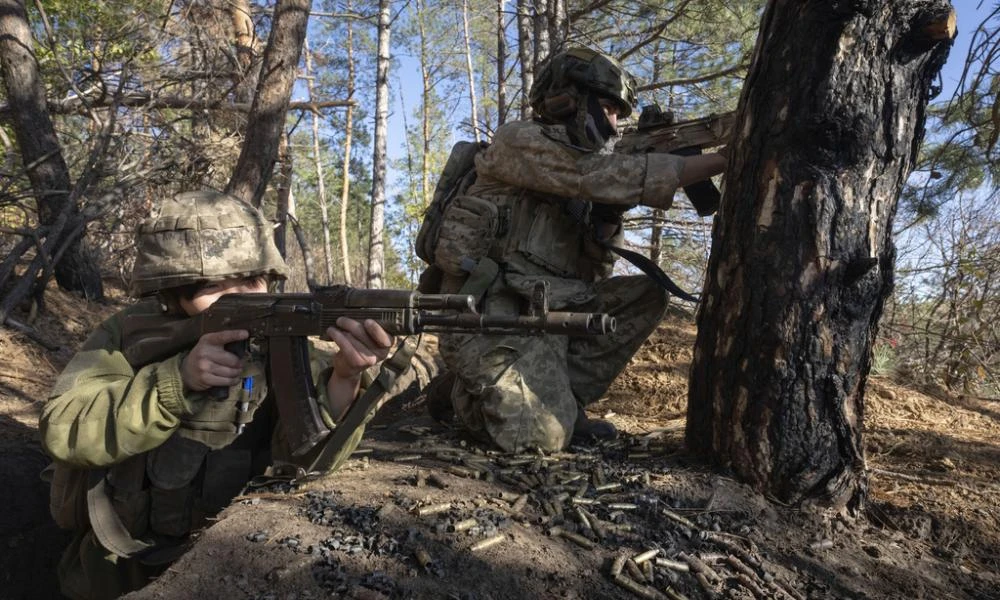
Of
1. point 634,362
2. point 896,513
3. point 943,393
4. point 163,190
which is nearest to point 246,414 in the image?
point 896,513

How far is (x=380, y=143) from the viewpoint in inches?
768

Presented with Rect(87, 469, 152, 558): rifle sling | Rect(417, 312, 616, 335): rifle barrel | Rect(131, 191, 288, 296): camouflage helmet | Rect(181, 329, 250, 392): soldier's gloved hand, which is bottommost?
Rect(87, 469, 152, 558): rifle sling

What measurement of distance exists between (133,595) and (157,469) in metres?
0.98

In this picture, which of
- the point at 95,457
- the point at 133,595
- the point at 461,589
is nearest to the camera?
the point at 133,595

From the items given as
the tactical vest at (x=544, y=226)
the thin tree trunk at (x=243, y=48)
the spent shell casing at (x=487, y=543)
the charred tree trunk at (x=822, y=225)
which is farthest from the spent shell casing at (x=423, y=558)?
the thin tree trunk at (x=243, y=48)

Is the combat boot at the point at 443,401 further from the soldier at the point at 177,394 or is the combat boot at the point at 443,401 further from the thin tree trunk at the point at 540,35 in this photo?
the thin tree trunk at the point at 540,35

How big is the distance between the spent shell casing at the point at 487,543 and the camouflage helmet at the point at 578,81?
117 inches

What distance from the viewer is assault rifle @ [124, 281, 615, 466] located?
7.82 feet

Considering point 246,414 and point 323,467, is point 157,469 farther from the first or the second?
point 323,467

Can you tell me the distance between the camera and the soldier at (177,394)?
2.60 metres

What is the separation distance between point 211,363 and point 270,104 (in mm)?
6115

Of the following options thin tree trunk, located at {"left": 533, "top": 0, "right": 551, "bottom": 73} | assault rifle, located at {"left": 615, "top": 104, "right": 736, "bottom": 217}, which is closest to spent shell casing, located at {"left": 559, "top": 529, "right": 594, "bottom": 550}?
assault rifle, located at {"left": 615, "top": 104, "right": 736, "bottom": 217}

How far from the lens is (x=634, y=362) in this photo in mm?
6324

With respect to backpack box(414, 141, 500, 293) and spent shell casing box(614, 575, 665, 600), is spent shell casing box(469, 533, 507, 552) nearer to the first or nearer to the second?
spent shell casing box(614, 575, 665, 600)
